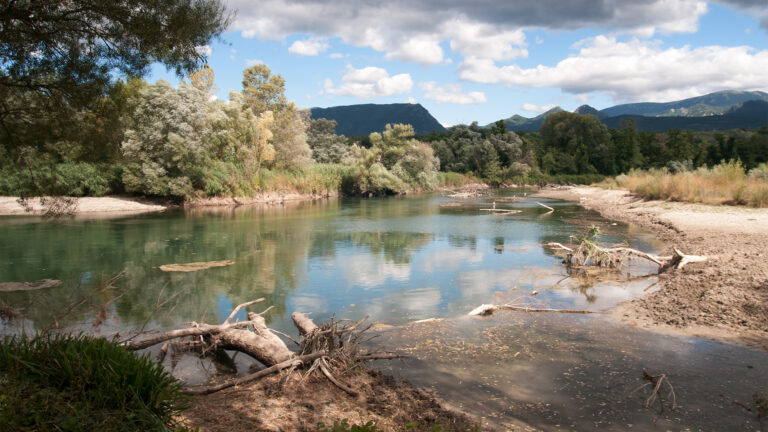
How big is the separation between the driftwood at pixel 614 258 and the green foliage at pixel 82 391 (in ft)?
36.3

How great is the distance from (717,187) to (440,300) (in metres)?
19.6

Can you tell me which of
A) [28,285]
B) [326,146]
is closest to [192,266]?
[28,285]

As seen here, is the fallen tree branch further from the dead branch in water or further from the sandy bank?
the sandy bank

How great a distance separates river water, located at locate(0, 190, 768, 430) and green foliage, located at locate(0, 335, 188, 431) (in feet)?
4.61

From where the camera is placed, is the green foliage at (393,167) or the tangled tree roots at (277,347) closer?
the tangled tree roots at (277,347)

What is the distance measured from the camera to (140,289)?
1127cm

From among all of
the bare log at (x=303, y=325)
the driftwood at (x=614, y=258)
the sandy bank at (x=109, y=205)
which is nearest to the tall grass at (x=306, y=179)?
the sandy bank at (x=109, y=205)

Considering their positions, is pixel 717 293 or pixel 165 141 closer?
pixel 717 293

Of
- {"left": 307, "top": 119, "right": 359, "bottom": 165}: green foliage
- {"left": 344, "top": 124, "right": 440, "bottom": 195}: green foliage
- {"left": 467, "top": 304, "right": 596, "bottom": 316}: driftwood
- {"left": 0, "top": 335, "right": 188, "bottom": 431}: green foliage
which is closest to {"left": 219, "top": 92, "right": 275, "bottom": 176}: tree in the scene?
{"left": 344, "top": 124, "right": 440, "bottom": 195}: green foliage

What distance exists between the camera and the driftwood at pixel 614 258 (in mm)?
11173

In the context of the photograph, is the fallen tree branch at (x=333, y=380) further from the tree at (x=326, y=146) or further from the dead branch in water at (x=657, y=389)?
the tree at (x=326, y=146)

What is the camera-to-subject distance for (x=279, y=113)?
48.1 m

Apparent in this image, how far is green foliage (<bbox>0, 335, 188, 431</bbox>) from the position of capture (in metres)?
3.25

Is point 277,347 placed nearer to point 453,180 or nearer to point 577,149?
point 453,180
